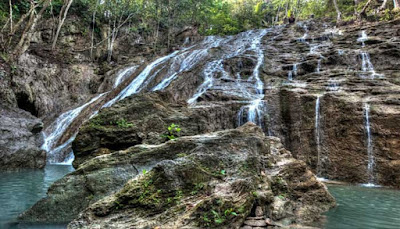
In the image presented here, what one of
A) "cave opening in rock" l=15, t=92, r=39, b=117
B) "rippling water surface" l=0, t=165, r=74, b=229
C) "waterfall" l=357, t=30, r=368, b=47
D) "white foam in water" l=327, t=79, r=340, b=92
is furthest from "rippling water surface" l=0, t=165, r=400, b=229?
"waterfall" l=357, t=30, r=368, b=47

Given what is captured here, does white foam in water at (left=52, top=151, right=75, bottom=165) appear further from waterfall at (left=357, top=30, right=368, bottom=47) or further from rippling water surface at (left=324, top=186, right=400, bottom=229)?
waterfall at (left=357, top=30, right=368, bottom=47)

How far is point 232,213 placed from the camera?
3922 millimetres

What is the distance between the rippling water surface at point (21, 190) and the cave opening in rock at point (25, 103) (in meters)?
7.15

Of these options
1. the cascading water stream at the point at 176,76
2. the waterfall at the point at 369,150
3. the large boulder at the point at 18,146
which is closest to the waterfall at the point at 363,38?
the cascading water stream at the point at 176,76

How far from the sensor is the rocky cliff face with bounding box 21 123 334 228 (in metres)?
3.97

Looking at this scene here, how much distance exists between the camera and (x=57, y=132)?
1509cm

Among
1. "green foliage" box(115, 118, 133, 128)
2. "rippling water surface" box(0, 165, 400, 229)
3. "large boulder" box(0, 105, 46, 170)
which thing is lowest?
"rippling water surface" box(0, 165, 400, 229)

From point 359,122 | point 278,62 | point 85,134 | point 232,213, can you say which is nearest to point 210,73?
point 278,62

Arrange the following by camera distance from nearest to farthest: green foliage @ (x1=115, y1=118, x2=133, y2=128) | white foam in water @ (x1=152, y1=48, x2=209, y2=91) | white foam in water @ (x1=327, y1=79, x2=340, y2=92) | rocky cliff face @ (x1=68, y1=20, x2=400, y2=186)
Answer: green foliage @ (x1=115, y1=118, x2=133, y2=128) → rocky cliff face @ (x1=68, y1=20, x2=400, y2=186) → white foam in water @ (x1=327, y1=79, x2=340, y2=92) → white foam in water @ (x1=152, y1=48, x2=209, y2=91)

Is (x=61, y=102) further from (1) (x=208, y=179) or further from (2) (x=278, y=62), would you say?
(1) (x=208, y=179)

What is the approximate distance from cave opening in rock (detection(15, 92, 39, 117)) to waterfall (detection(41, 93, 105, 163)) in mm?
2108

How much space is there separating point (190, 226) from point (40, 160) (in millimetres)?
9618

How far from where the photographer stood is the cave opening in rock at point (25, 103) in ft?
54.1

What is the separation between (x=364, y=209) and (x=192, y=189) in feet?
13.2
